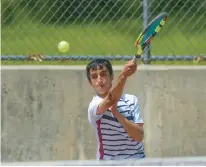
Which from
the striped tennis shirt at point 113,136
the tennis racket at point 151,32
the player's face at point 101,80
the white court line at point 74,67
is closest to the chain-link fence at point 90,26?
the white court line at point 74,67

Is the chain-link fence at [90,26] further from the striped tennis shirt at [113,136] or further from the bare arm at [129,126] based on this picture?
the bare arm at [129,126]

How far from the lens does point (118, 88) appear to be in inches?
165

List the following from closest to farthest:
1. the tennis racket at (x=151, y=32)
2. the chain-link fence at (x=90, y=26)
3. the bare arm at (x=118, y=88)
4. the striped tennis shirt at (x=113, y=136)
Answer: the bare arm at (x=118, y=88) < the striped tennis shirt at (x=113, y=136) < the tennis racket at (x=151, y=32) < the chain-link fence at (x=90, y=26)

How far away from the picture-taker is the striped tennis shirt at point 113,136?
174 inches

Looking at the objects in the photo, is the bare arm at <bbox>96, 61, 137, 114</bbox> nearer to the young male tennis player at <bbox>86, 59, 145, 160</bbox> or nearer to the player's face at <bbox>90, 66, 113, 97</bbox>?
the young male tennis player at <bbox>86, 59, 145, 160</bbox>

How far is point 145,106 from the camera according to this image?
596cm

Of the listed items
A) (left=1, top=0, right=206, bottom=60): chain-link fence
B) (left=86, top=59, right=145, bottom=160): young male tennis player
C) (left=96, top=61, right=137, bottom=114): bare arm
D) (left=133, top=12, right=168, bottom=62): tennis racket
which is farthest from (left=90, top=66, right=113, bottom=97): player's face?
(left=1, top=0, right=206, bottom=60): chain-link fence

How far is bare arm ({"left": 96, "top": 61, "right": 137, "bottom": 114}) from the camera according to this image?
164 inches

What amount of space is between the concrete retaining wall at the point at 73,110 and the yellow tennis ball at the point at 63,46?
715mm

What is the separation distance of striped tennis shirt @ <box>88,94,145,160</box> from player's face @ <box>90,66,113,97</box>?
65 mm

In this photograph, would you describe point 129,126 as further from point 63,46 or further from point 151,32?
point 63,46

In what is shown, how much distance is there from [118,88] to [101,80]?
33 centimetres

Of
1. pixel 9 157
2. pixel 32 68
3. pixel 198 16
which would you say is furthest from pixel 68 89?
pixel 198 16

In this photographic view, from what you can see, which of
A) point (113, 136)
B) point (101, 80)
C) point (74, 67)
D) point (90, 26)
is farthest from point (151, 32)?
point (90, 26)
